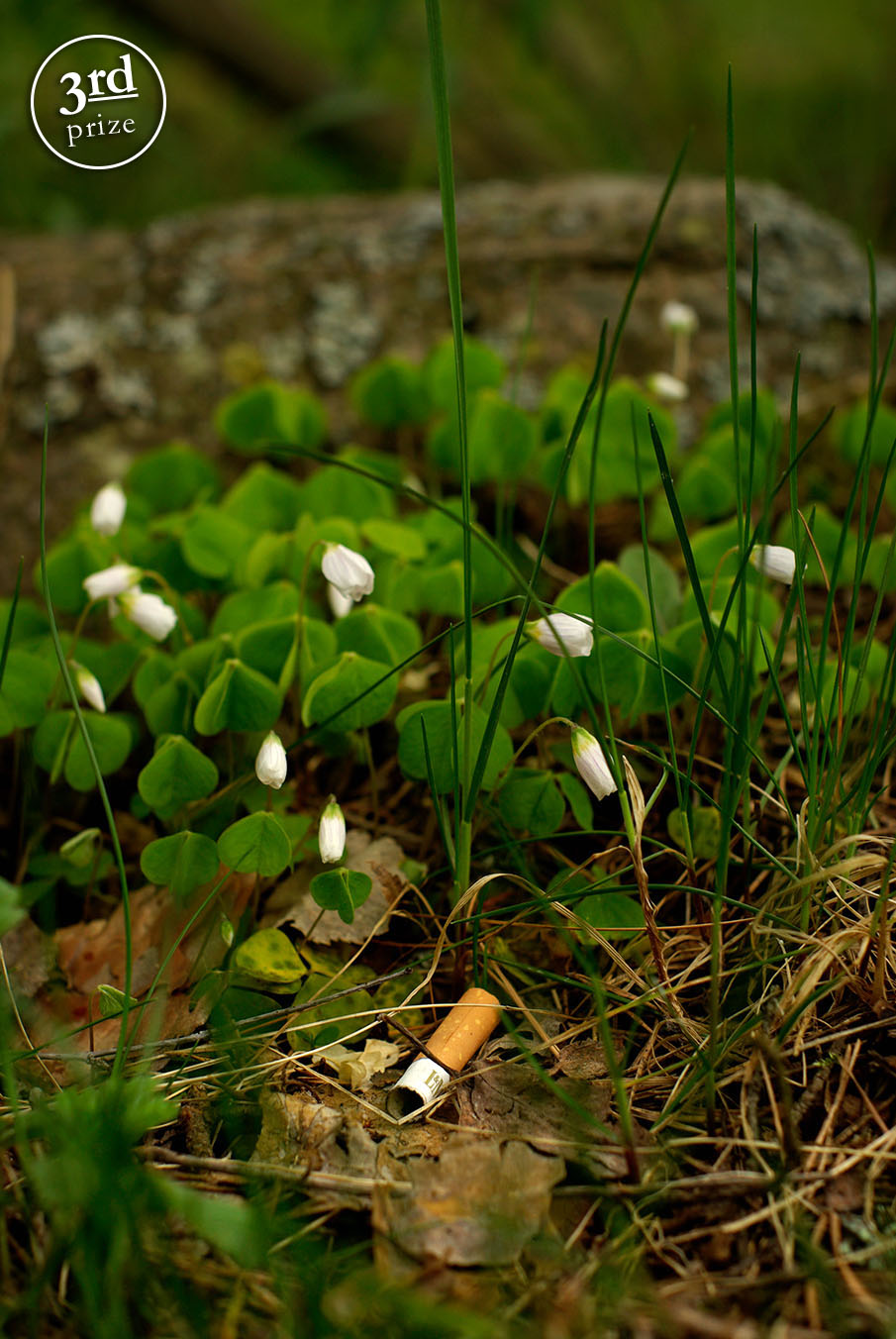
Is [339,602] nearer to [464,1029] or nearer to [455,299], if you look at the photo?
[455,299]

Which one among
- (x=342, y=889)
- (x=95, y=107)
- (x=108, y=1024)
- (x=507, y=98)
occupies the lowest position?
(x=108, y=1024)

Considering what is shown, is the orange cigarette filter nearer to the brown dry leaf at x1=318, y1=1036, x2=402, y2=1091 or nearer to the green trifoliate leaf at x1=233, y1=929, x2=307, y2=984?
the brown dry leaf at x1=318, y1=1036, x2=402, y2=1091

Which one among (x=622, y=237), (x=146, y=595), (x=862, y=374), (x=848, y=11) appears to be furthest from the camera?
(x=848, y=11)

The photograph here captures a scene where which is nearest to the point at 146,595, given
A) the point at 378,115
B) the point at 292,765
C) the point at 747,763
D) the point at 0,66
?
the point at 292,765

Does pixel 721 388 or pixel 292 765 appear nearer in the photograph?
pixel 292 765

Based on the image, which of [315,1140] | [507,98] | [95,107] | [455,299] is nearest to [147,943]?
[315,1140]

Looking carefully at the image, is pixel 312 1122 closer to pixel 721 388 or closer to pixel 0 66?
pixel 721 388

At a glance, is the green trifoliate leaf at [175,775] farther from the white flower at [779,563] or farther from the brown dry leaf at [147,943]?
the white flower at [779,563]
